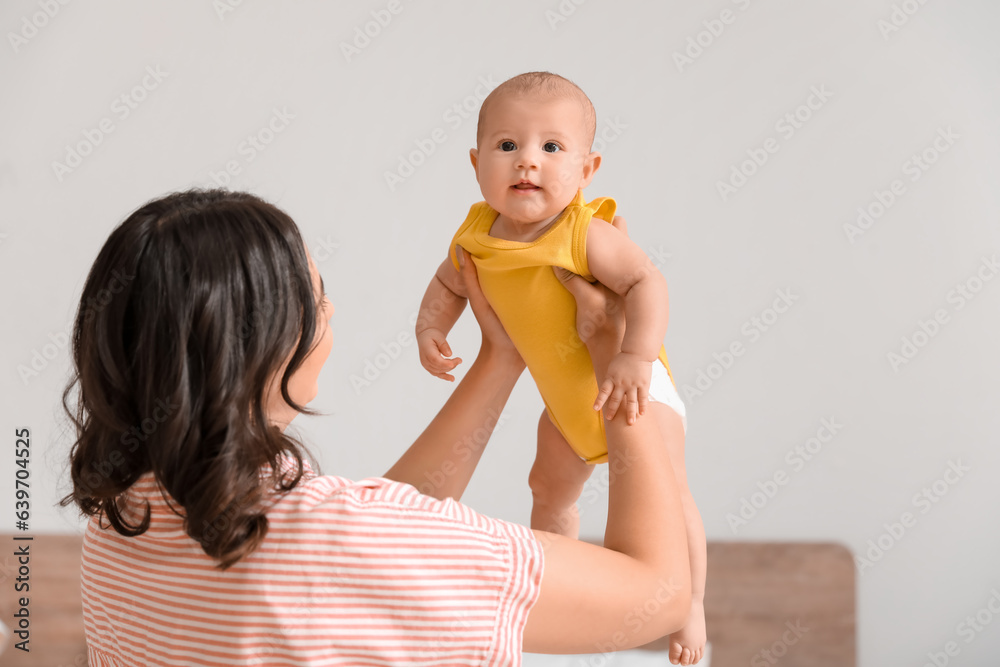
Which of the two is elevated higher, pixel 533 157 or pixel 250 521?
pixel 533 157

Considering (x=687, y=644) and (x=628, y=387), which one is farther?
(x=687, y=644)

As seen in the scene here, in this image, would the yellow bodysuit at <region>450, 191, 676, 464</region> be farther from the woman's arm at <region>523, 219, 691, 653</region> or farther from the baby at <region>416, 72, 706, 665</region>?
the woman's arm at <region>523, 219, 691, 653</region>

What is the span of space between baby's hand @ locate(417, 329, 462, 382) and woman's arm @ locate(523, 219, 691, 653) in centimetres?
29

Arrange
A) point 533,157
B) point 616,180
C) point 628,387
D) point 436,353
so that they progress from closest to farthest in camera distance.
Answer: point 628,387, point 533,157, point 436,353, point 616,180

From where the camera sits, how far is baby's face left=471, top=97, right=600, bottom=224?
104 centimetres

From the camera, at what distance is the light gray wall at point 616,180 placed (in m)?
2.22

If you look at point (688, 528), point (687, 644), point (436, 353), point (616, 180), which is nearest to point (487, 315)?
point (436, 353)

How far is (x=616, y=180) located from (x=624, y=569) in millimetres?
1642

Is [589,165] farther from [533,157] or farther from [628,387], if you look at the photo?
[628,387]

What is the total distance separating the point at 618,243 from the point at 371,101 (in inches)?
56.2

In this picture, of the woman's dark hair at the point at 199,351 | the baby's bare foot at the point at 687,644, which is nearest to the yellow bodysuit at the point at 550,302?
the baby's bare foot at the point at 687,644

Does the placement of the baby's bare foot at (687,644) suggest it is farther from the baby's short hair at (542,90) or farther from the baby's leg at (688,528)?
the baby's short hair at (542,90)

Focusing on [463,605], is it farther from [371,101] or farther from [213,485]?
[371,101]

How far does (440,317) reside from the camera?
1.18 metres
